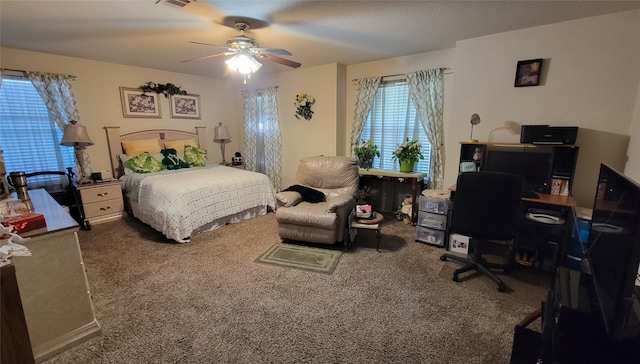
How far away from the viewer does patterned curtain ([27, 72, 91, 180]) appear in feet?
11.7

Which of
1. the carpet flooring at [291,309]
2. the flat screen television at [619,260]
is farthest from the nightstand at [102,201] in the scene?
the flat screen television at [619,260]

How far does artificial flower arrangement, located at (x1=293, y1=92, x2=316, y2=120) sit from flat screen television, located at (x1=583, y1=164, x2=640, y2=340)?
3.86m

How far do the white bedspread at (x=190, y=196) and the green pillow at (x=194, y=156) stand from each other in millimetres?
476

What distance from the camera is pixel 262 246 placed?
10.2 feet

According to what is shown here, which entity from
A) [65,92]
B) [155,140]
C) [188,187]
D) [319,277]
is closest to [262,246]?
[319,277]

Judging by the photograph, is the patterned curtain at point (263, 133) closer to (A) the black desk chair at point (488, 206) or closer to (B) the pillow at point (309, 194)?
(B) the pillow at point (309, 194)

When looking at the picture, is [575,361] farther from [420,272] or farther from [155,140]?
[155,140]

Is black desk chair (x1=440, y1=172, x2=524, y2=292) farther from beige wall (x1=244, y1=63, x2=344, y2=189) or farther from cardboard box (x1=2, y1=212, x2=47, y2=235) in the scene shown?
cardboard box (x1=2, y1=212, x2=47, y2=235)

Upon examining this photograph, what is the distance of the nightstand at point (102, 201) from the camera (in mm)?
3670

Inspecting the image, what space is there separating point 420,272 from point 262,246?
5.72 feet

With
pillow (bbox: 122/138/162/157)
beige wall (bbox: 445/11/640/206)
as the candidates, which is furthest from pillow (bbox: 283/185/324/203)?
pillow (bbox: 122/138/162/157)

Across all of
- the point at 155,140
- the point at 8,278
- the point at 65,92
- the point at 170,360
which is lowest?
the point at 170,360

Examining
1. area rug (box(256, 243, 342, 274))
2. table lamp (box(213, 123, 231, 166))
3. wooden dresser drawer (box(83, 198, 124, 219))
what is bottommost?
area rug (box(256, 243, 342, 274))

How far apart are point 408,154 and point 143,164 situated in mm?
4000
